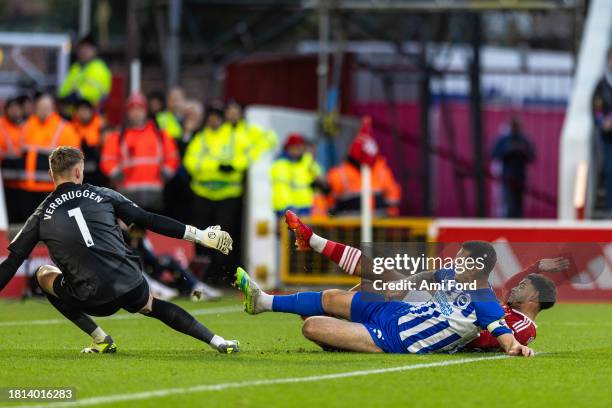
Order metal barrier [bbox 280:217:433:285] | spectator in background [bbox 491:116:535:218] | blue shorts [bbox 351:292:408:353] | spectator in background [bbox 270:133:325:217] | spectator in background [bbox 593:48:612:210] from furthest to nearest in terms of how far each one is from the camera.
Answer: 1. spectator in background [bbox 491:116:535:218]
2. spectator in background [bbox 593:48:612:210]
3. spectator in background [bbox 270:133:325:217]
4. metal barrier [bbox 280:217:433:285]
5. blue shorts [bbox 351:292:408:353]

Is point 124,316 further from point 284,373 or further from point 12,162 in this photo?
point 284,373

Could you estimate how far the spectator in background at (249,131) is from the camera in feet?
67.6

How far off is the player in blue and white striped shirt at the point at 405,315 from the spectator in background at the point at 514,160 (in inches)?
591

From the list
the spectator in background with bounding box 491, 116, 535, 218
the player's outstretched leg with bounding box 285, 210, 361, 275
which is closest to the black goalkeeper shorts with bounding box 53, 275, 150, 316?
the player's outstretched leg with bounding box 285, 210, 361, 275

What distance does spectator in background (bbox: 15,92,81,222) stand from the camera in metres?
19.5

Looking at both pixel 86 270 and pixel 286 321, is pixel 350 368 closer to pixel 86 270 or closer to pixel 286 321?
pixel 86 270

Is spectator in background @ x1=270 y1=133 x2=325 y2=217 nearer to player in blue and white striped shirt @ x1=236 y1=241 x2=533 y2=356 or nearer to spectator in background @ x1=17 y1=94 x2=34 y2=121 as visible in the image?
spectator in background @ x1=17 y1=94 x2=34 y2=121

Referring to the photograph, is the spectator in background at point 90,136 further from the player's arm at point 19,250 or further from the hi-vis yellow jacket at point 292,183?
the player's arm at point 19,250

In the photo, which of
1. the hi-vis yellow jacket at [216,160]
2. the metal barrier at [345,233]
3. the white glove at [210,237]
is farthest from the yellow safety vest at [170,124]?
the white glove at [210,237]

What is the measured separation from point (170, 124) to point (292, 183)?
5.88ft

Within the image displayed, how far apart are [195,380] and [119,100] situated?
18880 mm

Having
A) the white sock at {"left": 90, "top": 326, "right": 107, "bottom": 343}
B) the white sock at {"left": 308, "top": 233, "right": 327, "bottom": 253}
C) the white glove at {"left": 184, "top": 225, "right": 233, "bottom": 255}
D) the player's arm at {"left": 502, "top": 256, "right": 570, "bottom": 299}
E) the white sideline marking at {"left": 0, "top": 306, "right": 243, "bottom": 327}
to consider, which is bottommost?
the white sideline marking at {"left": 0, "top": 306, "right": 243, "bottom": 327}

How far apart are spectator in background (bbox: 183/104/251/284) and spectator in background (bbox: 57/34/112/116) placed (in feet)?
5.02

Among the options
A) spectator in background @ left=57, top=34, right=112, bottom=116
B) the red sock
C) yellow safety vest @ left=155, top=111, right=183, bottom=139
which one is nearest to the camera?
the red sock
